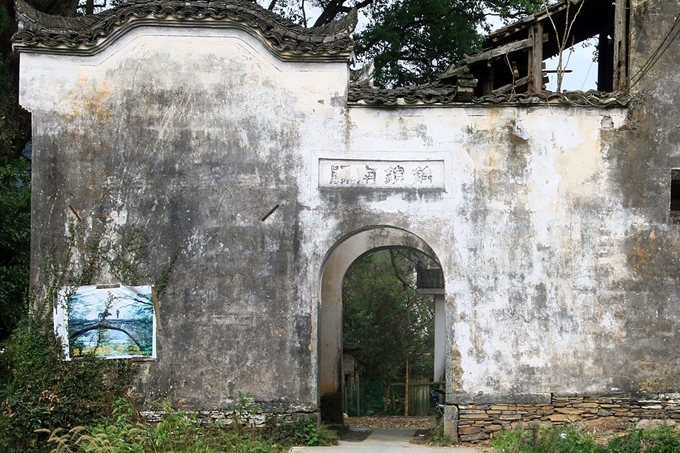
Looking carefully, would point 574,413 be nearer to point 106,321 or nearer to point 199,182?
point 199,182

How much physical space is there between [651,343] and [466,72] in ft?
13.7

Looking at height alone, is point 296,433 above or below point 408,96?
below

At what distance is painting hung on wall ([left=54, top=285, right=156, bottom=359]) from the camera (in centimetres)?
1284

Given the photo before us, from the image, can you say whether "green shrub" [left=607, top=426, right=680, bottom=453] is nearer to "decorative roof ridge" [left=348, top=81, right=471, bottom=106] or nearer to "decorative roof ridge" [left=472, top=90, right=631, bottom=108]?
"decorative roof ridge" [left=472, top=90, right=631, bottom=108]

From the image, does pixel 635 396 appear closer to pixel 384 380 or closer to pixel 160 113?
pixel 160 113

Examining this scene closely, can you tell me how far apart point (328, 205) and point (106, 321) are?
3.23 meters

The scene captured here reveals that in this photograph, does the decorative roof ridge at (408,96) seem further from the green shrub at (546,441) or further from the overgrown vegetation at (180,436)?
the green shrub at (546,441)

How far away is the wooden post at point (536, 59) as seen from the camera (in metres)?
13.5

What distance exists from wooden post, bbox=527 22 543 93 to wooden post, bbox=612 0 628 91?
0.99m

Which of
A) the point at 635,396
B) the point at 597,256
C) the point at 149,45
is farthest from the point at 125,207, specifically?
the point at 635,396

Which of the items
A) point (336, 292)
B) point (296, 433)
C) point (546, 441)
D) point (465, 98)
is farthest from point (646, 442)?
point (336, 292)

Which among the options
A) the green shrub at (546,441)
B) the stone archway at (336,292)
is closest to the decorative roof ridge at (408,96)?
the stone archway at (336,292)

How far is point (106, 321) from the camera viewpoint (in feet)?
42.3

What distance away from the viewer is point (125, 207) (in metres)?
13.0
